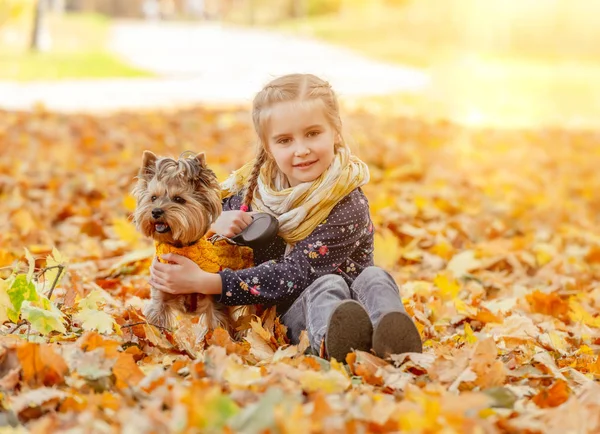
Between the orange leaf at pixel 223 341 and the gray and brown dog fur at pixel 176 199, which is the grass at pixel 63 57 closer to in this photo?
the gray and brown dog fur at pixel 176 199

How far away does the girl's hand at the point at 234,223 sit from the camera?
365cm

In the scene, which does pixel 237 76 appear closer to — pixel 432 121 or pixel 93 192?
pixel 432 121

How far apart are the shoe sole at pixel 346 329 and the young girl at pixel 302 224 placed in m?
0.15

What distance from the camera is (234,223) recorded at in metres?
3.65

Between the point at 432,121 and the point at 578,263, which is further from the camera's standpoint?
the point at 432,121

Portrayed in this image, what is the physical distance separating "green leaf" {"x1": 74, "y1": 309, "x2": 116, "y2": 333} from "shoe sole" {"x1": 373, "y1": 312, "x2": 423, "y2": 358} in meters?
1.03

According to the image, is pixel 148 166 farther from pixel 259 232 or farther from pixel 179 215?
pixel 259 232

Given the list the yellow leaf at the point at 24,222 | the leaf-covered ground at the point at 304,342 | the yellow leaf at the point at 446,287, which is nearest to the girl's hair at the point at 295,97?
the leaf-covered ground at the point at 304,342

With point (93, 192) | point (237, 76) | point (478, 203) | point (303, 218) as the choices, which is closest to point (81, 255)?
point (93, 192)

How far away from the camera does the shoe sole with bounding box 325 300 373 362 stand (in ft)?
10.1

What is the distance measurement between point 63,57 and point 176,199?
22658 mm

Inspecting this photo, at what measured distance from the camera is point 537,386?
3047mm

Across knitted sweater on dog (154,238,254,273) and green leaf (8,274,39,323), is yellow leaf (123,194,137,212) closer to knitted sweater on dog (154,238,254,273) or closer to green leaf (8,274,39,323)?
knitted sweater on dog (154,238,254,273)

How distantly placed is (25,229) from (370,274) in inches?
124
